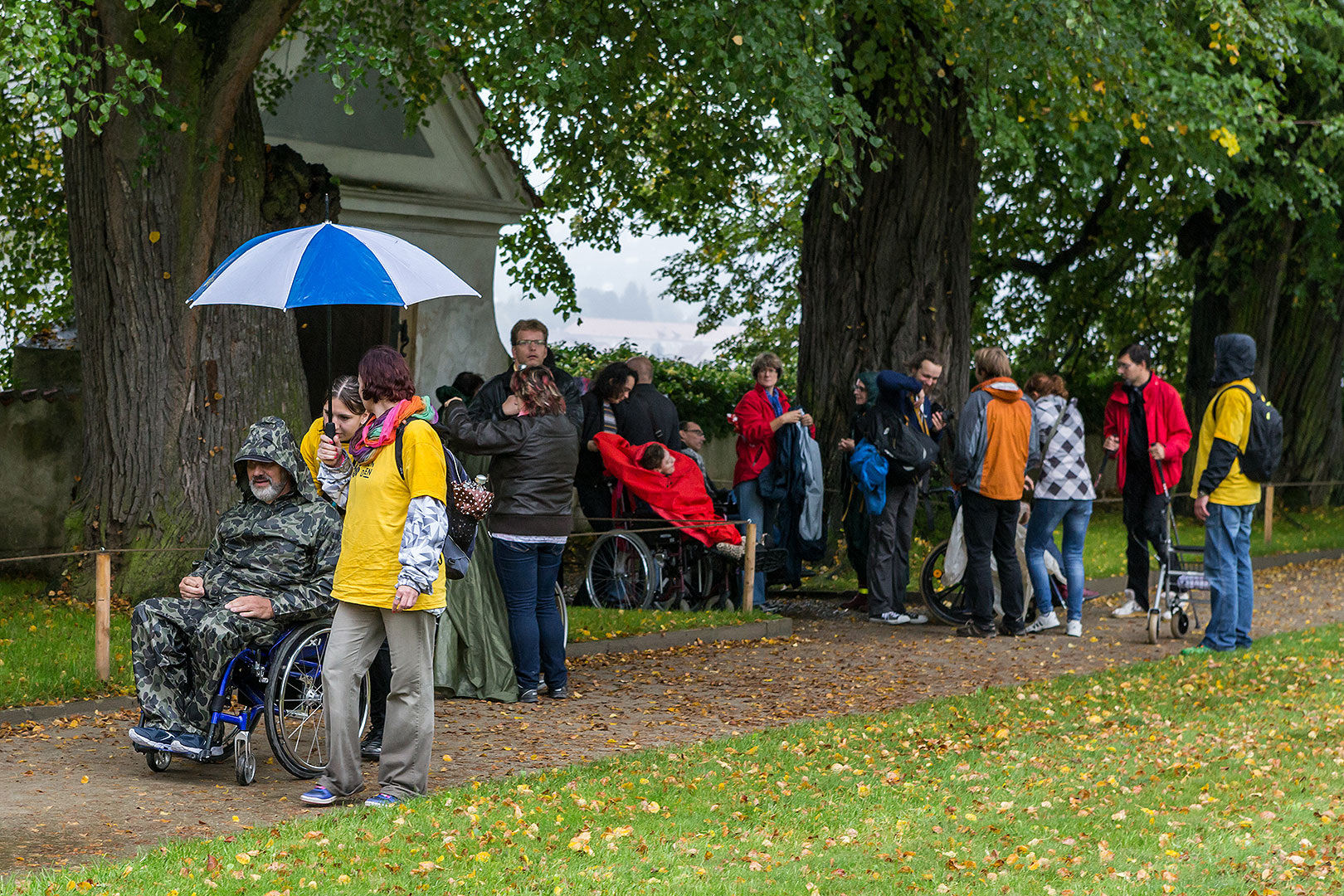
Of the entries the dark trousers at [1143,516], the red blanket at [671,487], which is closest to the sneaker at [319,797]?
the red blanket at [671,487]

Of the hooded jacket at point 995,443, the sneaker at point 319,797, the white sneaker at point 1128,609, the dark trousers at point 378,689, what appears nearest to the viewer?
the sneaker at point 319,797

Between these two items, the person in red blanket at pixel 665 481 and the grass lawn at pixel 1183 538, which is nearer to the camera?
the person in red blanket at pixel 665 481

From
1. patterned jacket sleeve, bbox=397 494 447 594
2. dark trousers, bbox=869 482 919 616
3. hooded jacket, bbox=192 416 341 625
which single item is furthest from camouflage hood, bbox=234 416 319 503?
dark trousers, bbox=869 482 919 616

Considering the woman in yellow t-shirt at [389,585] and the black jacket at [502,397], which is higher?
the black jacket at [502,397]

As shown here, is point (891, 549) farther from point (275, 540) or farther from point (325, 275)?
point (275, 540)

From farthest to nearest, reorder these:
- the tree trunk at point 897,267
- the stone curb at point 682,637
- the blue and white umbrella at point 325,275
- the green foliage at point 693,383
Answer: the green foliage at point 693,383
the tree trunk at point 897,267
the stone curb at point 682,637
the blue and white umbrella at point 325,275

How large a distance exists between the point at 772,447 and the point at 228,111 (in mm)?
4764

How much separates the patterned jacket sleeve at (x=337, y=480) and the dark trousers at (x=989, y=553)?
17.3ft

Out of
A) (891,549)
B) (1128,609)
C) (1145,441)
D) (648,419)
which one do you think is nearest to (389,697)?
(648,419)

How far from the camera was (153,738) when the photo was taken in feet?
20.4

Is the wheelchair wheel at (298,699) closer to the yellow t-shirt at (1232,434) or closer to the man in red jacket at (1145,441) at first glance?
the yellow t-shirt at (1232,434)

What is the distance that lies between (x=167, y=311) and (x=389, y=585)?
16.4 ft

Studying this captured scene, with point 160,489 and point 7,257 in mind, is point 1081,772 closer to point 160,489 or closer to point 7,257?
point 160,489

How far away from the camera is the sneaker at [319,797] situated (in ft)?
19.2
